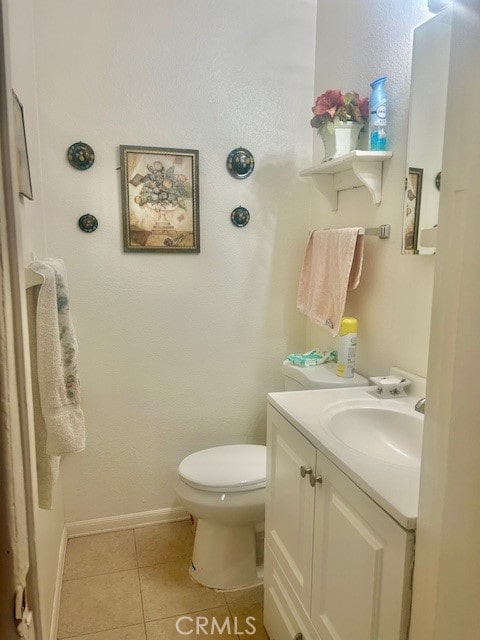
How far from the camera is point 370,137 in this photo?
1613 millimetres

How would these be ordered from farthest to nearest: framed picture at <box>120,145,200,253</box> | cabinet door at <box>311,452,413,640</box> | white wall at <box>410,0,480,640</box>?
framed picture at <box>120,145,200,253</box>
cabinet door at <box>311,452,413,640</box>
white wall at <box>410,0,480,640</box>

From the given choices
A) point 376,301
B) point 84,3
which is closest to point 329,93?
point 376,301

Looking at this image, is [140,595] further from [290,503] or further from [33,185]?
[33,185]

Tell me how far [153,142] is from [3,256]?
1745 mm

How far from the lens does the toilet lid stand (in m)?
1.75

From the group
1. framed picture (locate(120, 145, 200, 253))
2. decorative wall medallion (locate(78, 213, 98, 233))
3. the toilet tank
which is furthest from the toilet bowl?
decorative wall medallion (locate(78, 213, 98, 233))

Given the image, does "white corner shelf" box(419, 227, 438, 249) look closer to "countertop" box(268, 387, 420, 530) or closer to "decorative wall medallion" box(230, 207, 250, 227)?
"countertop" box(268, 387, 420, 530)

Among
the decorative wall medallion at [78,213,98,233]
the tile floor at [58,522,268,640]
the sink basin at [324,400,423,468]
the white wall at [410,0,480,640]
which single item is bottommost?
the tile floor at [58,522,268,640]

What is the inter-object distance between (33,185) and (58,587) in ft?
5.06

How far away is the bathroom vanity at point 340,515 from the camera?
34.8 inches

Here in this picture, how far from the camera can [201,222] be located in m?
2.09

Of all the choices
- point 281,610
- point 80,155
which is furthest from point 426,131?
point 281,610

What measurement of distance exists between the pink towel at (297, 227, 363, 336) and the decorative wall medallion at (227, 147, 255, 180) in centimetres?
44

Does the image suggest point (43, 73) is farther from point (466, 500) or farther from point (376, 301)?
point (466, 500)
